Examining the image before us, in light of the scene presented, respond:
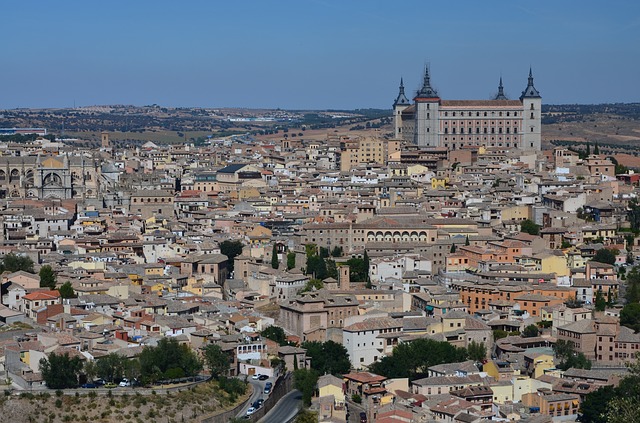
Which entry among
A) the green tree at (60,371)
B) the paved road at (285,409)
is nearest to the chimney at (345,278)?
the paved road at (285,409)

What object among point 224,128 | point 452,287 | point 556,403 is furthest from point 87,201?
point 224,128

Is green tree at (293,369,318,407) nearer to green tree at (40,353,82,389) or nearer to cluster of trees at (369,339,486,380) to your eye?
cluster of trees at (369,339,486,380)

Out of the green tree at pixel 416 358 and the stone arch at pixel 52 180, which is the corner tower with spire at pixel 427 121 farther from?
the green tree at pixel 416 358

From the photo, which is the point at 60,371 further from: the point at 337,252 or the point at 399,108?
the point at 399,108

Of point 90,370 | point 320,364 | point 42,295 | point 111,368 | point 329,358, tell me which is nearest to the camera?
point 90,370


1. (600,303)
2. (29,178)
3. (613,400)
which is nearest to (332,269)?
(600,303)

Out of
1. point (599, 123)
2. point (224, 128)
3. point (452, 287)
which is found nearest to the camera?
point (452, 287)

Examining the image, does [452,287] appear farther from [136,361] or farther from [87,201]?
[87,201]
